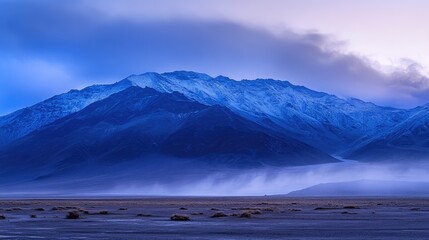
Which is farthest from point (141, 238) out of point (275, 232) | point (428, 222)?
point (428, 222)

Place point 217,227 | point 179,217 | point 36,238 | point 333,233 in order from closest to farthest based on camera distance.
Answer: point 36,238 < point 333,233 < point 217,227 < point 179,217

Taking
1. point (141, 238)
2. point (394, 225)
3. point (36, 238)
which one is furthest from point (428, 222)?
point (36, 238)

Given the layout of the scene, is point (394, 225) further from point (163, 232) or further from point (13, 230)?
point (13, 230)

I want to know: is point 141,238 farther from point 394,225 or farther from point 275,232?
point 394,225

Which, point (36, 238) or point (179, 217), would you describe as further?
point (179, 217)

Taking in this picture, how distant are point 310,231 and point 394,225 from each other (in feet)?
25.7

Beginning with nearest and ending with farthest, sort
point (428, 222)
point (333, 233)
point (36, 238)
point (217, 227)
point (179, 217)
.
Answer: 1. point (36, 238)
2. point (333, 233)
3. point (217, 227)
4. point (428, 222)
5. point (179, 217)

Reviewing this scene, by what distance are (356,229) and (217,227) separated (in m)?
8.55

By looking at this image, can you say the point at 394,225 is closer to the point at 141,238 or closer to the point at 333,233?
the point at 333,233

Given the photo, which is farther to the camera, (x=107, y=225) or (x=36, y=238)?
(x=107, y=225)

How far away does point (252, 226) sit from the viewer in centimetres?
4894

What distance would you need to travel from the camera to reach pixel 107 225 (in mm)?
50875

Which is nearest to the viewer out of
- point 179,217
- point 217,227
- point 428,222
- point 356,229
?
point 356,229

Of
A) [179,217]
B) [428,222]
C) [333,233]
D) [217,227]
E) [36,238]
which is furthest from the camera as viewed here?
[179,217]
